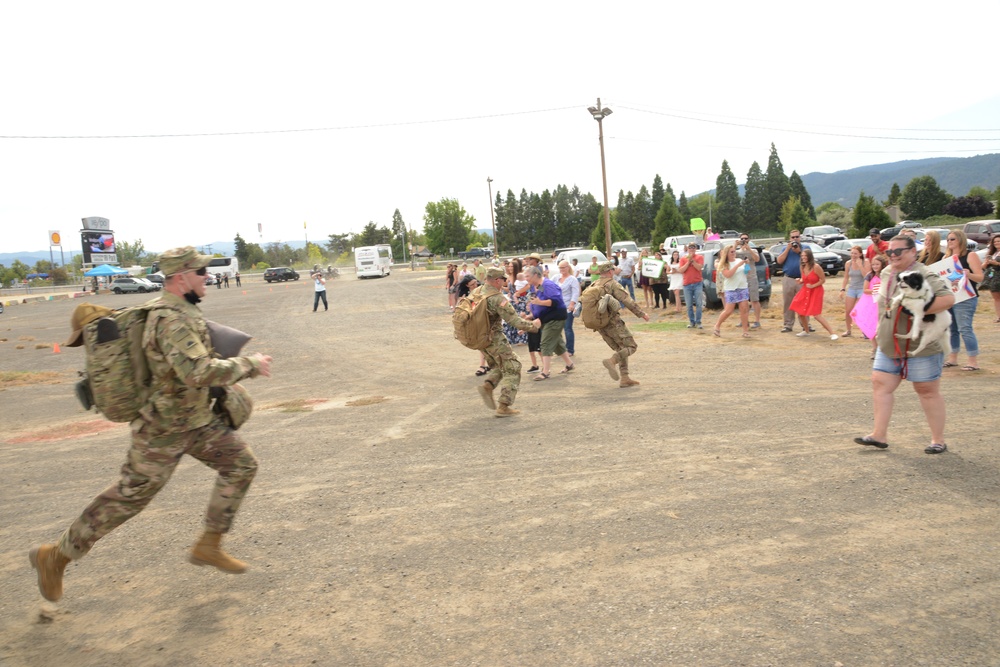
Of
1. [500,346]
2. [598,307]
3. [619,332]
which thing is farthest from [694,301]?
[500,346]

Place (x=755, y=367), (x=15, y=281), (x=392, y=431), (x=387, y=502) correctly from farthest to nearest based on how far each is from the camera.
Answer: (x=15, y=281), (x=755, y=367), (x=392, y=431), (x=387, y=502)

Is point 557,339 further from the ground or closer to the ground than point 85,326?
closer to the ground

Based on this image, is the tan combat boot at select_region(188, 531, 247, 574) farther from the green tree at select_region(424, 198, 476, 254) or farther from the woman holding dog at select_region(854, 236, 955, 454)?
the green tree at select_region(424, 198, 476, 254)

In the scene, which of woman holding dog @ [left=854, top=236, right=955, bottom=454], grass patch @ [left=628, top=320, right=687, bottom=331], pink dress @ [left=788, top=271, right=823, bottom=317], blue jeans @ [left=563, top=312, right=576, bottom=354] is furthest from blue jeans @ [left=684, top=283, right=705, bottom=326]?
woman holding dog @ [left=854, top=236, right=955, bottom=454]

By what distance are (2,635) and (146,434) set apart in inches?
49.8

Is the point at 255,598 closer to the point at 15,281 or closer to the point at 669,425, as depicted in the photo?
the point at 669,425

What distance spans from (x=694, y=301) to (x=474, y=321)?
28.6ft

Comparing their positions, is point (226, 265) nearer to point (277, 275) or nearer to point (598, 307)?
point (277, 275)

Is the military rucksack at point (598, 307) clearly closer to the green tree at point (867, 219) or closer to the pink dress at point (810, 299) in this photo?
the pink dress at point (810, 299)

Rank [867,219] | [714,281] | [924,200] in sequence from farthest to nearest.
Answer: [924,200] < [867,219] < [714,281]

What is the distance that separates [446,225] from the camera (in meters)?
113

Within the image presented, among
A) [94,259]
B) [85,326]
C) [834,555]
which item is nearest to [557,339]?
[834,555]

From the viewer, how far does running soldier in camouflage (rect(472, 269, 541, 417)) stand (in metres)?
7.95

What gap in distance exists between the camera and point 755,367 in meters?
10.5
